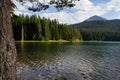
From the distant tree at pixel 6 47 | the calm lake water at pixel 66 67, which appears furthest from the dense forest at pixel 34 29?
the distant tree at pixel 6 47

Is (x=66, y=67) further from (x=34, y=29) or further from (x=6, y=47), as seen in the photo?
(x=34, y=29)

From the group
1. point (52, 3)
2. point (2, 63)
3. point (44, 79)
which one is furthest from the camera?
point (44, 79)

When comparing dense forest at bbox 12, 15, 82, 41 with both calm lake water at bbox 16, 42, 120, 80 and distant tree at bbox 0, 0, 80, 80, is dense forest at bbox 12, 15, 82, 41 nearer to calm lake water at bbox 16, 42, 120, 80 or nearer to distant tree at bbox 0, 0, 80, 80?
calm lake water at bbox 16, 42, 120, 80

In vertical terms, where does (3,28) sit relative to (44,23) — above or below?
below

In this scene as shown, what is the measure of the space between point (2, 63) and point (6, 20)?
1.11 metres

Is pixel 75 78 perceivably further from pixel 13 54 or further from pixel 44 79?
pixel 13 54

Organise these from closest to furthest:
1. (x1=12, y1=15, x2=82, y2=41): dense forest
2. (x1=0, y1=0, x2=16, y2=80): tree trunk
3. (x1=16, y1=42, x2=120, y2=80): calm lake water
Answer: (x1=0, y1=0, x2=16, y2=80): tree trunk, (x1=16, y1=42, x2=120, y2=80): calm lake water, (x1=12, y1=15, x2=82, y2=41): dense forest

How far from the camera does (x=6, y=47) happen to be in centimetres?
527

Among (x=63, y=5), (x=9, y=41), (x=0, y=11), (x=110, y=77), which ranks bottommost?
(x=110, y=77)

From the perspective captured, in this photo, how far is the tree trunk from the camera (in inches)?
203

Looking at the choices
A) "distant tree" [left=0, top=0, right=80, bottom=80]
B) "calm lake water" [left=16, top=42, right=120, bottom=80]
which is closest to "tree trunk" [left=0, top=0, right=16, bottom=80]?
"distant tree" [left=0, top=0, right=80, bottom=80]

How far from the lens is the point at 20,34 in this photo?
117 metres

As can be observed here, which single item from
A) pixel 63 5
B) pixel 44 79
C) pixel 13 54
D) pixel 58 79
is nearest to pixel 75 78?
pixel 58 79

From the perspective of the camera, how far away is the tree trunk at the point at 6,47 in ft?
16.9
